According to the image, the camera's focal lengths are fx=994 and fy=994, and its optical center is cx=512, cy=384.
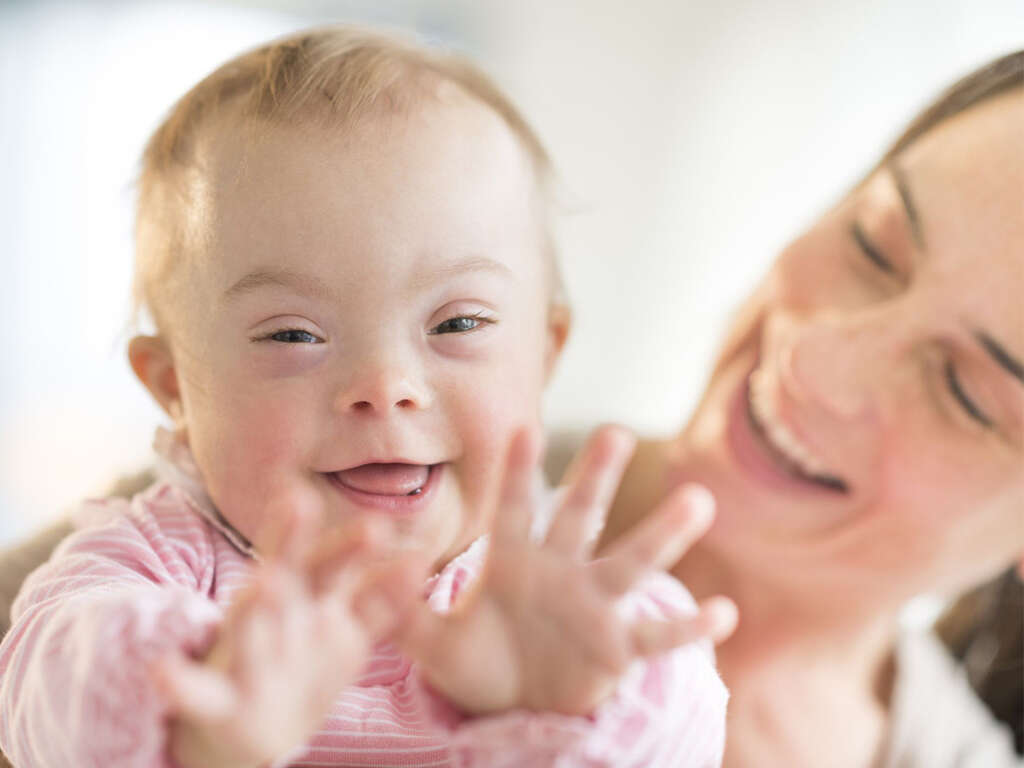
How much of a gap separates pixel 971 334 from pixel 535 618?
0.50m

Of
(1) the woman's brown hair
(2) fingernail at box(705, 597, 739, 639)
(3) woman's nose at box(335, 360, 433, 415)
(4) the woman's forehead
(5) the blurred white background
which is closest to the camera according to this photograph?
(2) fingernail at box(705, 597, 739, 639)

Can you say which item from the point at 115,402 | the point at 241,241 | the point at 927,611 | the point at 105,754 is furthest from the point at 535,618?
the point at 115,402

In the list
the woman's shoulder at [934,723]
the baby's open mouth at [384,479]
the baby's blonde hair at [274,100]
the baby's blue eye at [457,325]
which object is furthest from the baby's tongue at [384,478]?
the woman's shoulder at [934,723]

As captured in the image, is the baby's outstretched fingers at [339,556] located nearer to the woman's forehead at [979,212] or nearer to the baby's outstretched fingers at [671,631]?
the baby's outstretched fingers at [671,631]

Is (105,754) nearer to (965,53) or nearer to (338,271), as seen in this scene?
(338,271)

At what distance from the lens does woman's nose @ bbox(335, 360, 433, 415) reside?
0.67 m

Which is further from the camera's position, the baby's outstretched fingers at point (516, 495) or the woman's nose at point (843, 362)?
the woman's nose at point (843, 362)

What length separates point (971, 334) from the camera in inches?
32.7

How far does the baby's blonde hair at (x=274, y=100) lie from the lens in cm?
73

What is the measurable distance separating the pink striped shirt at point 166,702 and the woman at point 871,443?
24cm

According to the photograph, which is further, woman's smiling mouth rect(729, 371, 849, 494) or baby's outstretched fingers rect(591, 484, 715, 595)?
woman's smiling mouth rect(729, 371, 849, 494)

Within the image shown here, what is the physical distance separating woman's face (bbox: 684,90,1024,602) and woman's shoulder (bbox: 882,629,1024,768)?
0.75ft

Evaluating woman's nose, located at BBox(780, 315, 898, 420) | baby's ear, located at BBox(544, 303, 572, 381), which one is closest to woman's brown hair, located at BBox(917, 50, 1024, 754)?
woman's nose, located at BBox(780, 315, 898, 420)

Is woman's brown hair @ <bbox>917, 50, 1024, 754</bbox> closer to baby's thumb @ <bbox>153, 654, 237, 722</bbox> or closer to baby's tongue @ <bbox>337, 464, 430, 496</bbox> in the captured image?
baby's tongue @ <bbox>337, 464, 430, 496</bbox>
